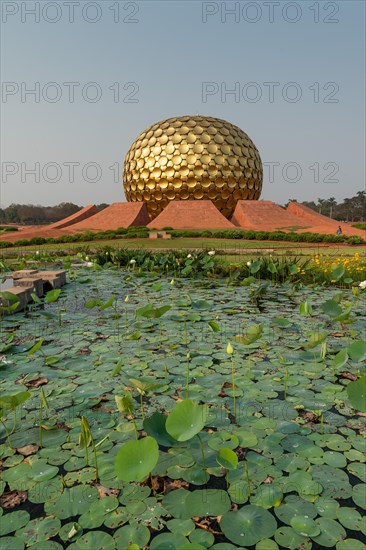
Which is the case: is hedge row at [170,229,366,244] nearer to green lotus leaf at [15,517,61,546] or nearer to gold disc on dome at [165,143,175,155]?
gold disc on dome at [165,143,175,155]

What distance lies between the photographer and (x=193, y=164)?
25234 millimetres

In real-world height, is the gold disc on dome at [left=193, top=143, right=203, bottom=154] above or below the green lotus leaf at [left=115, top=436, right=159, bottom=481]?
above

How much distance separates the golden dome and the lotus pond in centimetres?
2263

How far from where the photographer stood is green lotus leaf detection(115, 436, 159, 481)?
154cm

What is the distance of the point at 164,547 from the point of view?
1.40 metres

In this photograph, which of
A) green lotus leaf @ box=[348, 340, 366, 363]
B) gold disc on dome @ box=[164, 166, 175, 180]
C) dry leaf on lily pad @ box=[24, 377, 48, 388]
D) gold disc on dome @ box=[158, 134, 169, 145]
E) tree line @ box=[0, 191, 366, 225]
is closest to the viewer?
green lotus leaf @ box=[348, 340, 366, 363]

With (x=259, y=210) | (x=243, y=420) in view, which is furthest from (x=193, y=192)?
(x=243, y=420)

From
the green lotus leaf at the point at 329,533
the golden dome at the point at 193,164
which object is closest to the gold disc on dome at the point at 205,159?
the golden dome at the point at 193,164

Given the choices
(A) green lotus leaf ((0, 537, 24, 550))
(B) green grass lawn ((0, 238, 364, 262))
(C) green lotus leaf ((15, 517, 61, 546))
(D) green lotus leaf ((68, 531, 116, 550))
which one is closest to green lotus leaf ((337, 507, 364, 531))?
(D) green lotus leaf ((68, 531, 116, 550))

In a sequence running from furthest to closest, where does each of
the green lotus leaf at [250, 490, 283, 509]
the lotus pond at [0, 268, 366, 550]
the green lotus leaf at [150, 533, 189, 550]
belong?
the green lotus leaf at [250, 490, 283, 509] < the lotus pond at [0, 268, 366, 550] < the green lotus leaf at [150, 533, 189, 550]

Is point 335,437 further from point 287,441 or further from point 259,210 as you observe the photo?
point 259,210

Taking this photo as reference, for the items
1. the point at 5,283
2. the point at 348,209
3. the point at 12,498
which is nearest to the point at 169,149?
the point at 5,283

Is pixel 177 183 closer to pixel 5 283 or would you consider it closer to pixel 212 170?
pixel 212 170

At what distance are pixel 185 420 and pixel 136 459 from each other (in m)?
0.28
